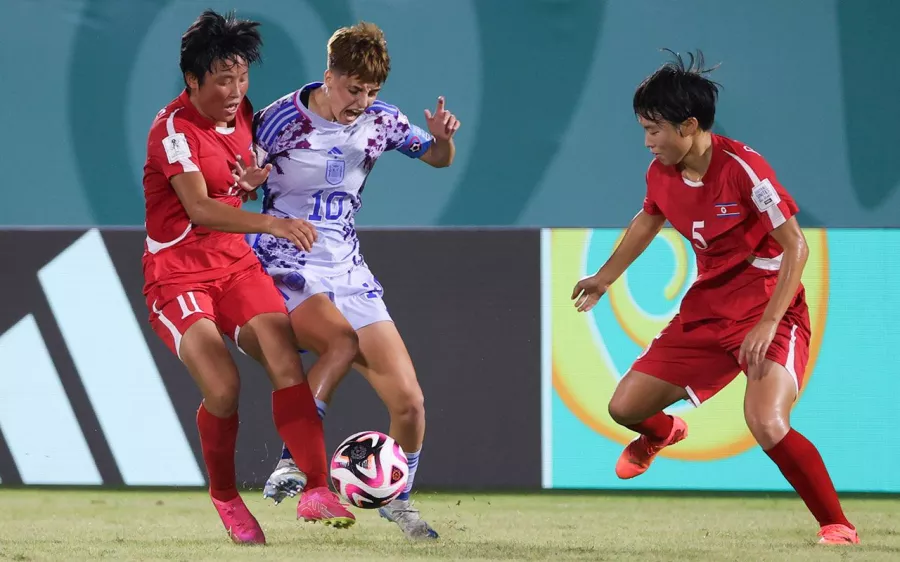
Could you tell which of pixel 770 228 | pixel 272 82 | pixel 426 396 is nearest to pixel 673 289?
pixel 426 396

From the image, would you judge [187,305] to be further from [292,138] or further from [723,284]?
[723,284]

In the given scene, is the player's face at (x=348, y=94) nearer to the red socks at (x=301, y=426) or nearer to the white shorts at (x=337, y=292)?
the white shorts at (x=337, y=292)

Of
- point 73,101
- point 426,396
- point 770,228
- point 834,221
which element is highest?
point 73,101

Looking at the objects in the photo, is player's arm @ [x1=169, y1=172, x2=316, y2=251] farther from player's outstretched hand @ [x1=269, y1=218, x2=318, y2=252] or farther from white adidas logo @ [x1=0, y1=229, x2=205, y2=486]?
white adidas logo @ [x1=0, y1=229, x2=205, y2=486]

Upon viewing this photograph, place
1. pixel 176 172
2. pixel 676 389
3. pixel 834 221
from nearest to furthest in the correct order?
pixel 176 172
pixel 676 389
pixel 834 221

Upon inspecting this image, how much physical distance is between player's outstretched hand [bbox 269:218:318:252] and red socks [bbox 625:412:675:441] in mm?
1422

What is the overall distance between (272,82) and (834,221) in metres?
3.84

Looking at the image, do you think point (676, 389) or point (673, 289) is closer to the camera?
point (676, 389)

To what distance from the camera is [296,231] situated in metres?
3.52

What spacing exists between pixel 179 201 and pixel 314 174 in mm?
449

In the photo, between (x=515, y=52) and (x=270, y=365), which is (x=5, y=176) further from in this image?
(x=270, y=365)

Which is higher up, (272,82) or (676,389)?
(272,82)

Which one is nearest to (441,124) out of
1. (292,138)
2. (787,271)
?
(292,138)

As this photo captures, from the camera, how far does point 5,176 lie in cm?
842
